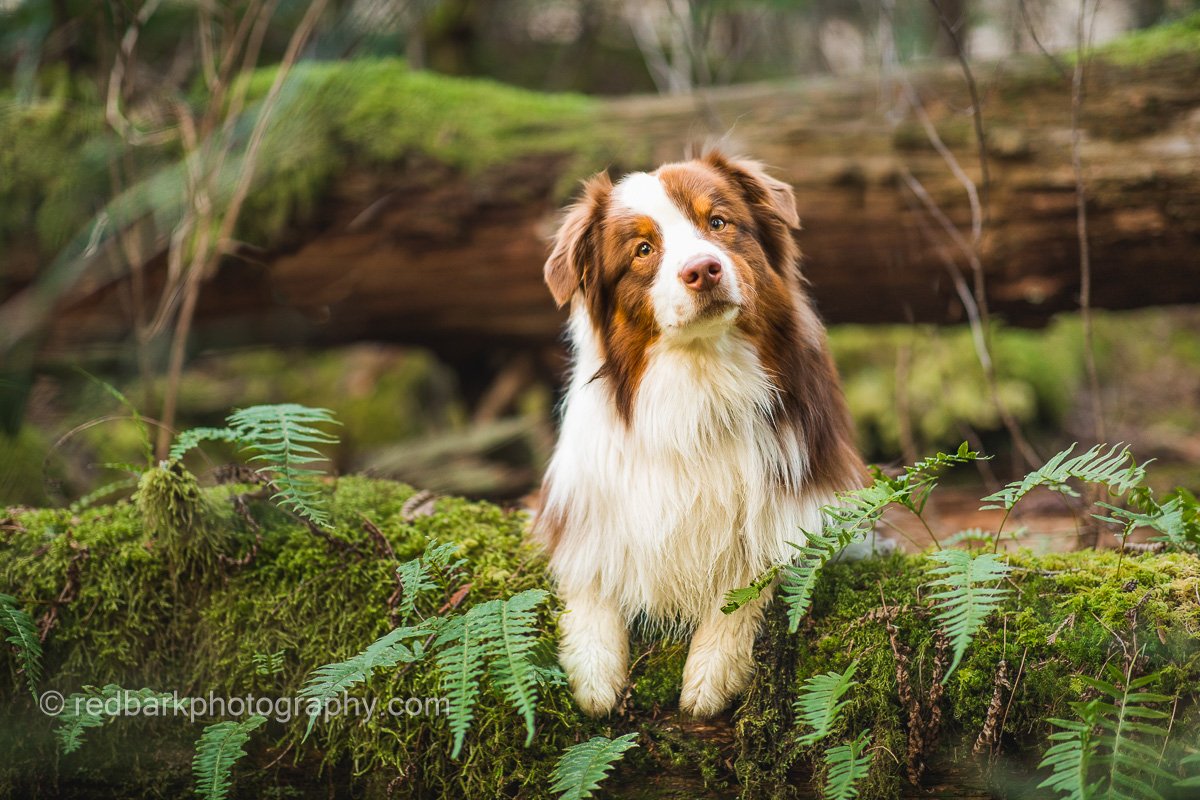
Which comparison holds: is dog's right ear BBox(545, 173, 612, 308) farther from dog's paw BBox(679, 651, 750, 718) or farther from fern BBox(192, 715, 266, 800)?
fern BBox(192, 715, 266, 800)

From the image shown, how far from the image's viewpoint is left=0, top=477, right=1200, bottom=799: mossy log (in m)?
2.71

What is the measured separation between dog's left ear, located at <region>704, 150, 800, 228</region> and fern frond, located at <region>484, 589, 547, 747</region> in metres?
1.71

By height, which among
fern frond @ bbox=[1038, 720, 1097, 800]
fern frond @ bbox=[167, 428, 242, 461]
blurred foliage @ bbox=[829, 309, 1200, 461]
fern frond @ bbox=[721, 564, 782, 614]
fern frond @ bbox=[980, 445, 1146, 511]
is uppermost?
fern frond @ bbox=[167, 428, 242, 461]

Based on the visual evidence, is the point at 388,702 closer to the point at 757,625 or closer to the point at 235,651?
the point at 235,651

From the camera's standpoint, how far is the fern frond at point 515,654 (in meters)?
2.54

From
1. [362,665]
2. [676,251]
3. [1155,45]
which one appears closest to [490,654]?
[362,665]

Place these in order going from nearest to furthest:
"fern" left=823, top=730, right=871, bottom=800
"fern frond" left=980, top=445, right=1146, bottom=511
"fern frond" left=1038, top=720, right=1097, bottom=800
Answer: "fern frond" left=1038, top=720, right=1097, bottom=800, "fern" left=823, top=730, right=871, bottom=800, "fern frond" left=980, top=445, right=1146, bottom=511

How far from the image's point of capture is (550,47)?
11.2 m

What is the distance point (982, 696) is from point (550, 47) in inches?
401

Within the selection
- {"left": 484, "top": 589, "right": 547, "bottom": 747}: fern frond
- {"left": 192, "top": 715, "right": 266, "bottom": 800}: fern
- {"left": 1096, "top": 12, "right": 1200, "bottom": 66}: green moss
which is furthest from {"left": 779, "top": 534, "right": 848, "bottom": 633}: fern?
{"left": 1096, "top": 12, "right": 1200, "bottom": 66}: green moss

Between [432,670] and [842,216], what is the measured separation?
376cm

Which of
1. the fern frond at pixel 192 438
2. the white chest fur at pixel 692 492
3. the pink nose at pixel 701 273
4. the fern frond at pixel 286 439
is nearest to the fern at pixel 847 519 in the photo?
the white chest fur at pixel 692 492

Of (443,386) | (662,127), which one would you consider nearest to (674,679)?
(662,127)

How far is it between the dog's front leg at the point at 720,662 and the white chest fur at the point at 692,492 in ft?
0.39
